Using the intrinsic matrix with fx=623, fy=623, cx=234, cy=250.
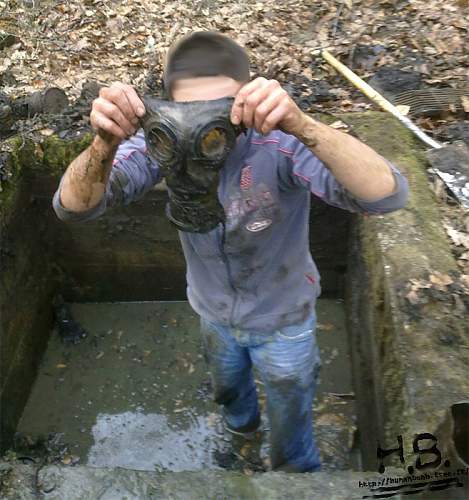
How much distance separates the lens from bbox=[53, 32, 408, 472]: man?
2033 mm

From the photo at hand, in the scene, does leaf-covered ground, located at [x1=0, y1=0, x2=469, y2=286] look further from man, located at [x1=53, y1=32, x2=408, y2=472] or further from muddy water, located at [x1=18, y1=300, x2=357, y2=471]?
man, located at [x1=53, y1=32, x2=408, y2=472]

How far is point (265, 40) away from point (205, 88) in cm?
358

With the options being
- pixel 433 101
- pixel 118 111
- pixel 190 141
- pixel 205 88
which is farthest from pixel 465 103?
pixel 118 111

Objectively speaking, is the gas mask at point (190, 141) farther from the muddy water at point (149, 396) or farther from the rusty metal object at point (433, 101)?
the rusty metal object at point (433, 101)

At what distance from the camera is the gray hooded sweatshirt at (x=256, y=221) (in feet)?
7.38

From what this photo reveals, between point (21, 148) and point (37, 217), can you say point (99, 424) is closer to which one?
point (37, 217)

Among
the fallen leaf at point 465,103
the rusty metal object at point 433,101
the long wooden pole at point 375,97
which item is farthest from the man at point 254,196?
the fallen leaf at point 465,103

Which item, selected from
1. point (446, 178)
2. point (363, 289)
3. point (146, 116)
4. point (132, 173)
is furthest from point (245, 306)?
point (446, 178)

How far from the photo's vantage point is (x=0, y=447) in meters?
3.98

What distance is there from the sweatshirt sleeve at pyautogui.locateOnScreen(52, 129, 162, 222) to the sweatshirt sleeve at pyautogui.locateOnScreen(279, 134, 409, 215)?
50cm

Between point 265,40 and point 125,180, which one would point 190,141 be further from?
point 265,40

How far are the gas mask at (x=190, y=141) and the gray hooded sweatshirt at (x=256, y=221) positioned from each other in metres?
0.18

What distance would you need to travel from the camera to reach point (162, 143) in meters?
Answer: 2.02

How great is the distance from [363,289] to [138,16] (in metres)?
3.65
